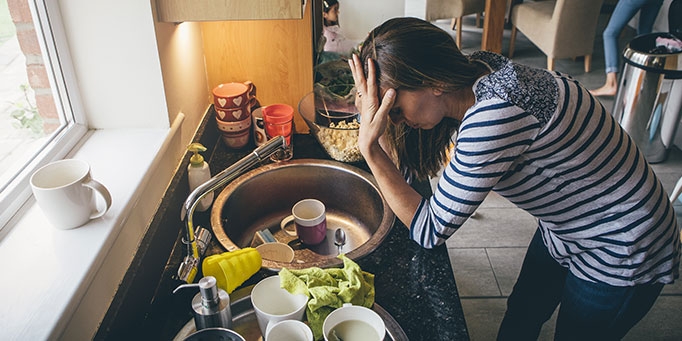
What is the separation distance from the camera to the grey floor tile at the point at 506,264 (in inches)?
89.2

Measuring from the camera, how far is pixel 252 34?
1.66m

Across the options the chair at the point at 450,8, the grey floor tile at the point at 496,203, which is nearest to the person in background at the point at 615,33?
the chair at the point at 450,8

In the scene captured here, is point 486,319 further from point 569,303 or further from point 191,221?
point 191,221

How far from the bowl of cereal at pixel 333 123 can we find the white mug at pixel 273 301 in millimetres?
609

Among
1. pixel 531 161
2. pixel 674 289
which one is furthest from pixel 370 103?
pixel 674 289

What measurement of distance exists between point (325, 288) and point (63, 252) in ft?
1.50

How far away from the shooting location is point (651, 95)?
3.03 metres

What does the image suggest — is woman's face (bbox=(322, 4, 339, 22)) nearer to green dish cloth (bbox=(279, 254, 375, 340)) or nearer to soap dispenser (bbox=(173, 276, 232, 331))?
green dish cloth (bbox=(279, 254, 375, 340))

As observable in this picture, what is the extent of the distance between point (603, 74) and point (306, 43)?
3538 mm

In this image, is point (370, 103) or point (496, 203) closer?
point (370, 103)

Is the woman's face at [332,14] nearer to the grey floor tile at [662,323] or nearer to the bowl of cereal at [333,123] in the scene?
the bowl of cereal at [333,123]

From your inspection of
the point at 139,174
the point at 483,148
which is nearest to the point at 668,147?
the point at 483,148

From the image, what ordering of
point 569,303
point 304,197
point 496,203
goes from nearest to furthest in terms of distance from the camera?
point 569,303, point 304,197, point 496,203

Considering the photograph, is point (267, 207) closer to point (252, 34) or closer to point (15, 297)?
point (252, 34)
